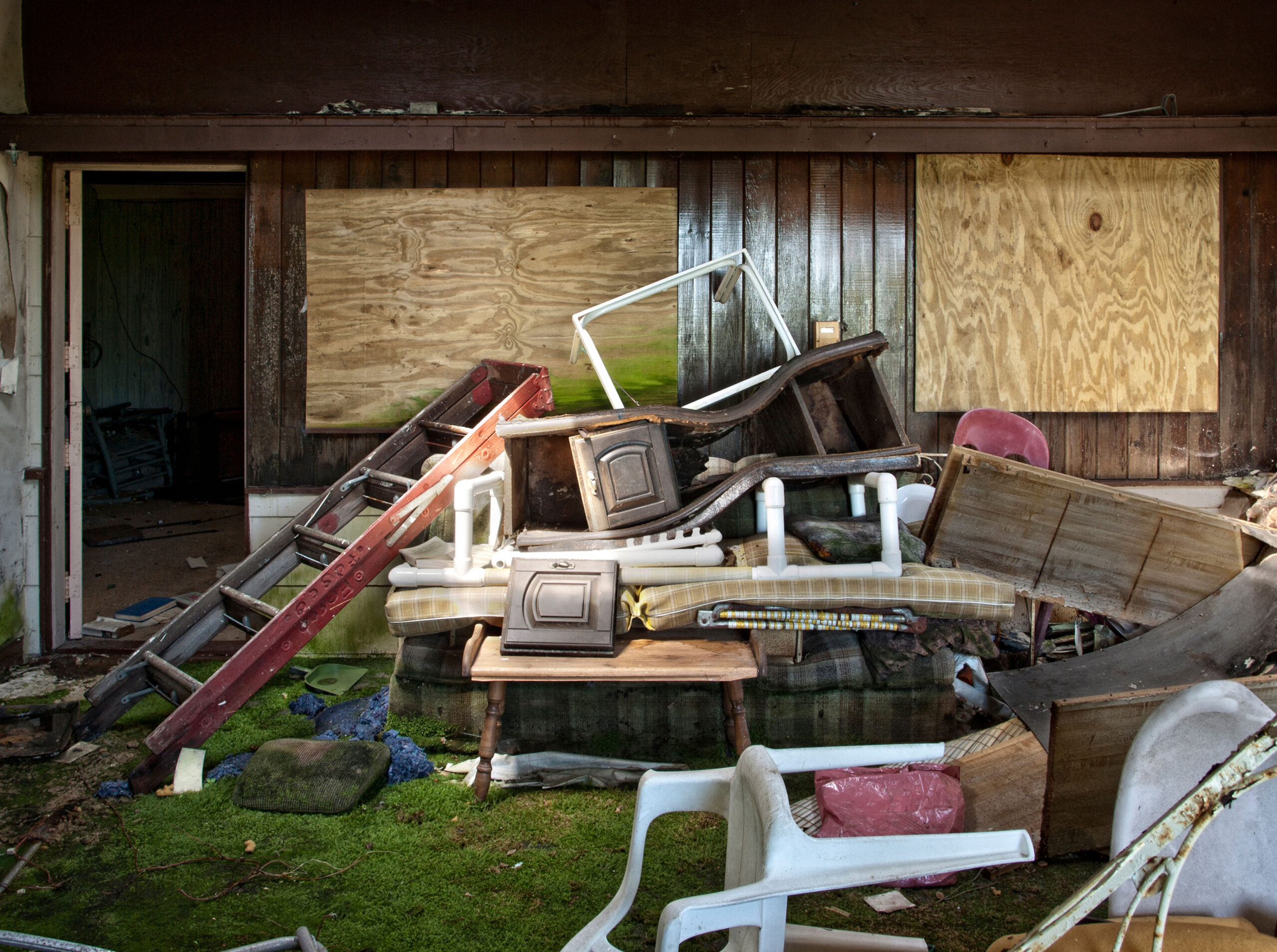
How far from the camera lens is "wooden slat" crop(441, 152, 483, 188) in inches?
194

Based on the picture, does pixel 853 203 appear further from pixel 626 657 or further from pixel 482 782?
pixel 482 782

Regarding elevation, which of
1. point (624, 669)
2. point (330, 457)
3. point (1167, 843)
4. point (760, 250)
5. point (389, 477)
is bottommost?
point (624, 669)

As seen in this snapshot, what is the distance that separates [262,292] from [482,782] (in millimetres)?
3159

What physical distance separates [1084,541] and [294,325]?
13.9 ft

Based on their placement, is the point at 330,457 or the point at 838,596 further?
the point at 330,457

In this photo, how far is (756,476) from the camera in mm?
3709

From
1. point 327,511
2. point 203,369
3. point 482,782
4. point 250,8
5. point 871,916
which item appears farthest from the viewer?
point 203,369

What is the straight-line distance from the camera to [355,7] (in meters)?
4.90

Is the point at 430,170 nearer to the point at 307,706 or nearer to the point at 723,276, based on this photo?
the point at 723,276

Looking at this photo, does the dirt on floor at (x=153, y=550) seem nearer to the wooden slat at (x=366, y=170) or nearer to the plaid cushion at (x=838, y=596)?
the wooden slat at (x=366, y=170)

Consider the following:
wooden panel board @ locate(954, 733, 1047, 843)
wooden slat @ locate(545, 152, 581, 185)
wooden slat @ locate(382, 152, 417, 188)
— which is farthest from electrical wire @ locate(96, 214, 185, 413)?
wooden panel board @ locate(954, 733, 1047, 843)

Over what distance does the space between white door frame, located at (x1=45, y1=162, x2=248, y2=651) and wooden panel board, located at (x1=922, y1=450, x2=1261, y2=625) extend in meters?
4.30

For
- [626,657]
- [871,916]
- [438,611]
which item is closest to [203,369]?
[438,611]

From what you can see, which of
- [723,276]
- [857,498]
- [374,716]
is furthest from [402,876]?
[723,276]
